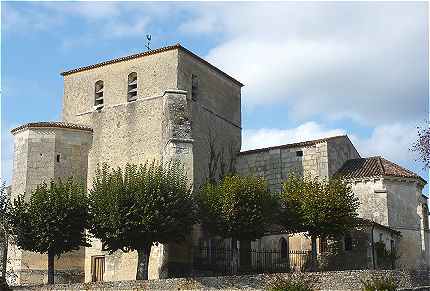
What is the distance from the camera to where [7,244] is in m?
30.2

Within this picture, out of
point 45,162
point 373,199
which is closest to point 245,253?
point 373,199

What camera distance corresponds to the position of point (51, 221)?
1077 inches

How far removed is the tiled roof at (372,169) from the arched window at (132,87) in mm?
12088

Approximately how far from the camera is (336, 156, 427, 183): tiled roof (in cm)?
3247

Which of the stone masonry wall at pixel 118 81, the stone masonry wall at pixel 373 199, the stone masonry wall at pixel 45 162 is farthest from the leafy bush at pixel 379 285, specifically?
the stone masonry wall at pixel 45 162

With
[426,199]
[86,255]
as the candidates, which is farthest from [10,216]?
[426,199]

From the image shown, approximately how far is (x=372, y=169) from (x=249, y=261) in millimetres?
8309

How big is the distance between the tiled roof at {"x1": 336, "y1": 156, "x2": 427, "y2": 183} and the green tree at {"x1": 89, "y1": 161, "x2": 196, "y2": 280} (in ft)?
34.8

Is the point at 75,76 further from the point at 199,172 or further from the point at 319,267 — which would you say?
the point at 319,267

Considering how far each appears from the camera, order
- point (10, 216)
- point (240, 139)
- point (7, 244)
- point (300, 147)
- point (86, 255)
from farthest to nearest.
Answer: point (240, 139)
point (300, 147)
point (86, 255)
point (7, 244)
point (10, 216)

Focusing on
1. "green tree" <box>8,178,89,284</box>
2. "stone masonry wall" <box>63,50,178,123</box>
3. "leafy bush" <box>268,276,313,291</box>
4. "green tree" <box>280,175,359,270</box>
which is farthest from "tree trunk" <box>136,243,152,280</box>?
"stone masonry wall" <box>63,50,178,123</box>

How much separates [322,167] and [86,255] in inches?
533

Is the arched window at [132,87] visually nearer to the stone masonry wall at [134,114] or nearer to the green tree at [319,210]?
the stone masonry wall at [134,114]

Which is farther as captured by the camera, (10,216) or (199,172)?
(199,172)
